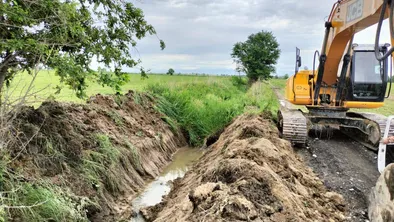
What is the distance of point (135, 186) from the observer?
817cm

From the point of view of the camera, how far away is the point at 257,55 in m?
55.2

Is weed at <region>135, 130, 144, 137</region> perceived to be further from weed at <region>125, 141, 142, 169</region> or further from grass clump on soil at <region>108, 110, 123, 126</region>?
weed at <region>125, 141, 142, 169</region>

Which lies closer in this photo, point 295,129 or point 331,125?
point 295,129

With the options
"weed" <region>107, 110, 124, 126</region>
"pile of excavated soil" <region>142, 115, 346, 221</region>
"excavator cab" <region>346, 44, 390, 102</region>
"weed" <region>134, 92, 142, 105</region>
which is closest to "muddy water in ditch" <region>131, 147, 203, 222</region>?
"pile of excavated soil" <region>142, 115, 346, 221</region>

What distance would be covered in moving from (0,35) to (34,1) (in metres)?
0.70

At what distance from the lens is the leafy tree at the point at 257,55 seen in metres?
52.4

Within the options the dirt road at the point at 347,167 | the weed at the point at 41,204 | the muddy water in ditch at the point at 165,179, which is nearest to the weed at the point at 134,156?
the muddy water in ditch at the point at 165,179

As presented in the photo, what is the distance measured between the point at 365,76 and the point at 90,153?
24.1ft

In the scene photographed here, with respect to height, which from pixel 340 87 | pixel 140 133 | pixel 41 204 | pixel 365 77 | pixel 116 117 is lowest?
pixel 140 133

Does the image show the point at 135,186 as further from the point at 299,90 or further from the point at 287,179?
the point at 299,90

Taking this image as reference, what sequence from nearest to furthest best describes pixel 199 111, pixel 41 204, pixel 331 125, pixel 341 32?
1. pixel 41 204
2. pixel 341 32
3. pixel 331 125
4. pixel 199 111

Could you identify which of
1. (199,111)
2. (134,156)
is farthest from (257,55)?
(134,156)

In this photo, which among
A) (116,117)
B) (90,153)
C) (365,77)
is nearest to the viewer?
(90,153)

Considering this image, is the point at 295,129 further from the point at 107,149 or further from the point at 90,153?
the point at 90,153
